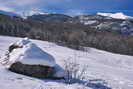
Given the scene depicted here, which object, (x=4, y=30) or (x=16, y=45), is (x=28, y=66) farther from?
(x=4, y=30)

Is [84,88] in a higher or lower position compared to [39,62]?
lower

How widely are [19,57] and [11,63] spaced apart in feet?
1.05

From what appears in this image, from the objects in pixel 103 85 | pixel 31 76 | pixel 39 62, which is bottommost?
pixel 103 85

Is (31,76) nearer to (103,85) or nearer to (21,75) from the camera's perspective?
(21,75)

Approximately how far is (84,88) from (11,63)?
2298 mm

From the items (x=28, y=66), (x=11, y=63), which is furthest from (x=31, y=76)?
(x=11, y=63)

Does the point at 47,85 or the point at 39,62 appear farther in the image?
the point at 39,62

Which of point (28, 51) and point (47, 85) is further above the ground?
point (28, 51)

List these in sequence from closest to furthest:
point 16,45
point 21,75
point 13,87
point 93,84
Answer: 1. point 13,87
2. point 21,75
3. point 93,84
4. point 16,45

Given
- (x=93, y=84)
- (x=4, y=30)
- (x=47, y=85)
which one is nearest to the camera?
(x=47, y=85)

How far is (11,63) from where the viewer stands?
A: 647 centimetres

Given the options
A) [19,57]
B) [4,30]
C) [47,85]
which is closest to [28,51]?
[19,57]

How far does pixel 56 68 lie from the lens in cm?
689

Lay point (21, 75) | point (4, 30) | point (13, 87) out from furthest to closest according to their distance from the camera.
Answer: point (4, 30), point (21, 75), point (13, 87)
